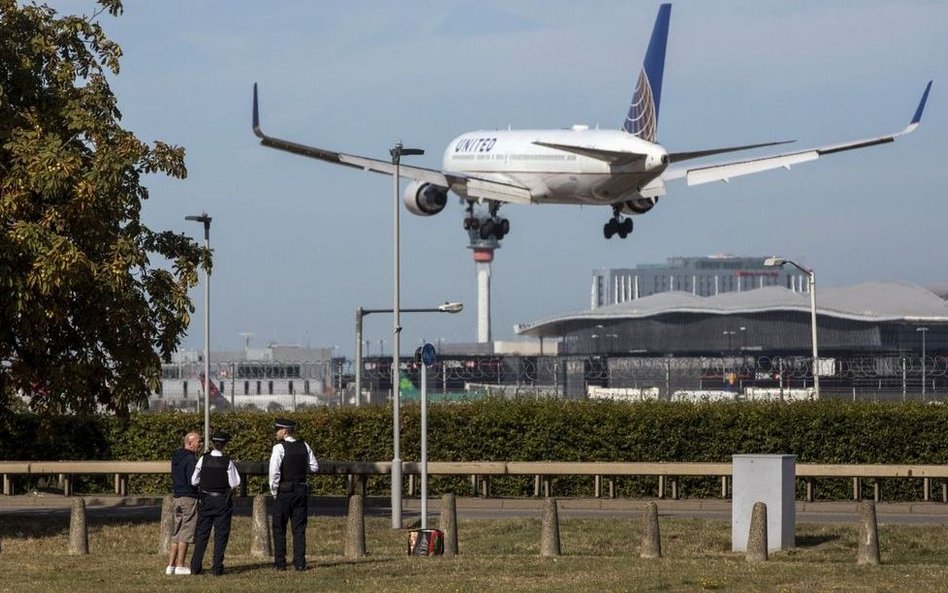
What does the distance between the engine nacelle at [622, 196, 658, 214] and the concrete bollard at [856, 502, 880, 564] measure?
4141 centimetres

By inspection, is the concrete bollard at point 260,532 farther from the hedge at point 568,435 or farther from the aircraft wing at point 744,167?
the aircraft wing at point 744,167

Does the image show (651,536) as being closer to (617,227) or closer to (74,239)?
(74,239)

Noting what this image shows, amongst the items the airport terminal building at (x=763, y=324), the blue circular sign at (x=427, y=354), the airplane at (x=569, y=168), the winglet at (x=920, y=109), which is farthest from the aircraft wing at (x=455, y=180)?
the airport terminal building at (x=763, y=324)

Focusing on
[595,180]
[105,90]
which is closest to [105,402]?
[105,90]

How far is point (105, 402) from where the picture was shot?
31094 mm

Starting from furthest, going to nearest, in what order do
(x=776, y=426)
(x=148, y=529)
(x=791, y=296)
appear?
(x=791, y=296) → (x=776, y=426) → (x=148, y=529)

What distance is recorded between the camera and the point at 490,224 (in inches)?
2603

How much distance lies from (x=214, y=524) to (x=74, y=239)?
27.7 ft

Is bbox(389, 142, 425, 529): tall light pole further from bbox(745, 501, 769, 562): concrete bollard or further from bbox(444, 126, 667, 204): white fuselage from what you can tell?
bbox(444, 126, 667, 204): white fuselage

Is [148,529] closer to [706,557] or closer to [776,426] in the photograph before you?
[706,557]

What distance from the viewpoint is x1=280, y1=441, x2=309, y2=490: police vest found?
22.9 meters

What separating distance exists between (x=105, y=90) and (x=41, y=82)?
1152 mm

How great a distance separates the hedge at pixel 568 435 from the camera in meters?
41.3

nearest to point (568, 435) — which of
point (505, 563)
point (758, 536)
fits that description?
point (758, 536)
